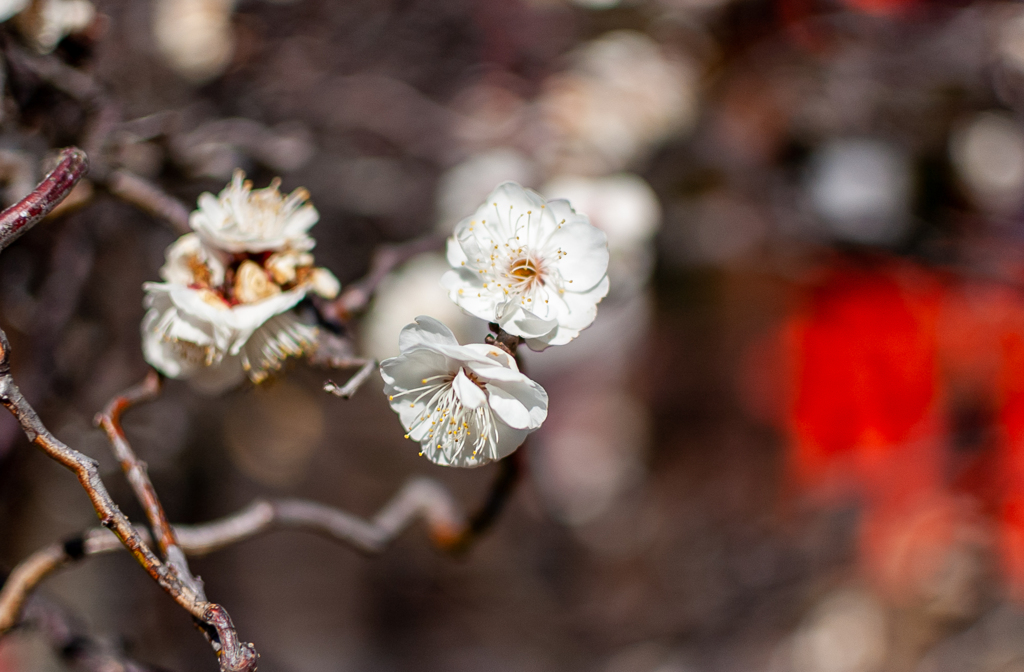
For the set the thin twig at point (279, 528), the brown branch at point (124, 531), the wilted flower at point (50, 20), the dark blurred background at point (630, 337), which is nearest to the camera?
the brown branch at point (124, 531)

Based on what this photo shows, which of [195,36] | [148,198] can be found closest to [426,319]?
[148,198]

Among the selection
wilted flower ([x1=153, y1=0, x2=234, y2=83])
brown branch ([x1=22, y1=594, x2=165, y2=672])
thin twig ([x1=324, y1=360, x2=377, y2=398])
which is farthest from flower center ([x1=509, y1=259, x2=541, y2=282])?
wilted flower ([x1=153, y1=0, x2=234, y2=83])

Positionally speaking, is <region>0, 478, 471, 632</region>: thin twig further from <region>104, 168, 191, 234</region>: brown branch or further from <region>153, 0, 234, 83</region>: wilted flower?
<region>153, 0, 234, 83</region>: wilted flower

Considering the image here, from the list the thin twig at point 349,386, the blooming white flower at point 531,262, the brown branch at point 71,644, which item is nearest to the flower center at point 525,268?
the blooming white flower at point 531,262

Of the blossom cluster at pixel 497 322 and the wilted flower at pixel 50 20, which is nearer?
the blossom cluster at pixel 497 322

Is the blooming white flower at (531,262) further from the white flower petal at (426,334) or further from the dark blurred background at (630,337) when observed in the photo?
A: the dark blurred background at (630,337)

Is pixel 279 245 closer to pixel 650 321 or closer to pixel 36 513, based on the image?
pixel 36 513

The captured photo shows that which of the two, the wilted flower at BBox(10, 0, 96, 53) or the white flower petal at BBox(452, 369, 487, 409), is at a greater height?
the wilted flower at BBox(10, 0, 96, 53)
